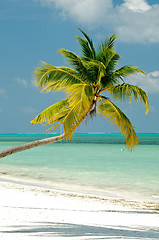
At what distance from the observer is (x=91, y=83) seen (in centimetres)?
750

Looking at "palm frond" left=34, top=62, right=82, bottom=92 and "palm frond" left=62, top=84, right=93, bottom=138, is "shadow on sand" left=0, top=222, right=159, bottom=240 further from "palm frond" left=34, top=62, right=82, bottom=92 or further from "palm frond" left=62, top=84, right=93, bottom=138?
"palm frond" left=34, top=62, right=82, bottom=92

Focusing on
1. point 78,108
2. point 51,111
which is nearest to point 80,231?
point 78,108

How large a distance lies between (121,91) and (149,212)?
11.7 ft

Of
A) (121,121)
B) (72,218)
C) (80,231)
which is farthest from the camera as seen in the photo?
(121,121)

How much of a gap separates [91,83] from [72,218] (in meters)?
3.37

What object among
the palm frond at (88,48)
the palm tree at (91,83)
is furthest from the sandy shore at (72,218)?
the palm frond at (88,48)

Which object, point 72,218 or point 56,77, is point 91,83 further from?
point 72,218

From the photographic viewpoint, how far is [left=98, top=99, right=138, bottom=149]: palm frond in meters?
7.39

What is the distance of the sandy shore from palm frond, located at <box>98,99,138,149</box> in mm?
1933

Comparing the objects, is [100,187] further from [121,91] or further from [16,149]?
[16,149]

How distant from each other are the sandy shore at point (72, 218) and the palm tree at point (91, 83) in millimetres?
1933

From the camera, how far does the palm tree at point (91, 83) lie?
7.15m

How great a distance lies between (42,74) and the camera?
299 inches

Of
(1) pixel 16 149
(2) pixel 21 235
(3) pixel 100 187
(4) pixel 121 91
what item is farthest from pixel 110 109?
(3) pixel 100 187
